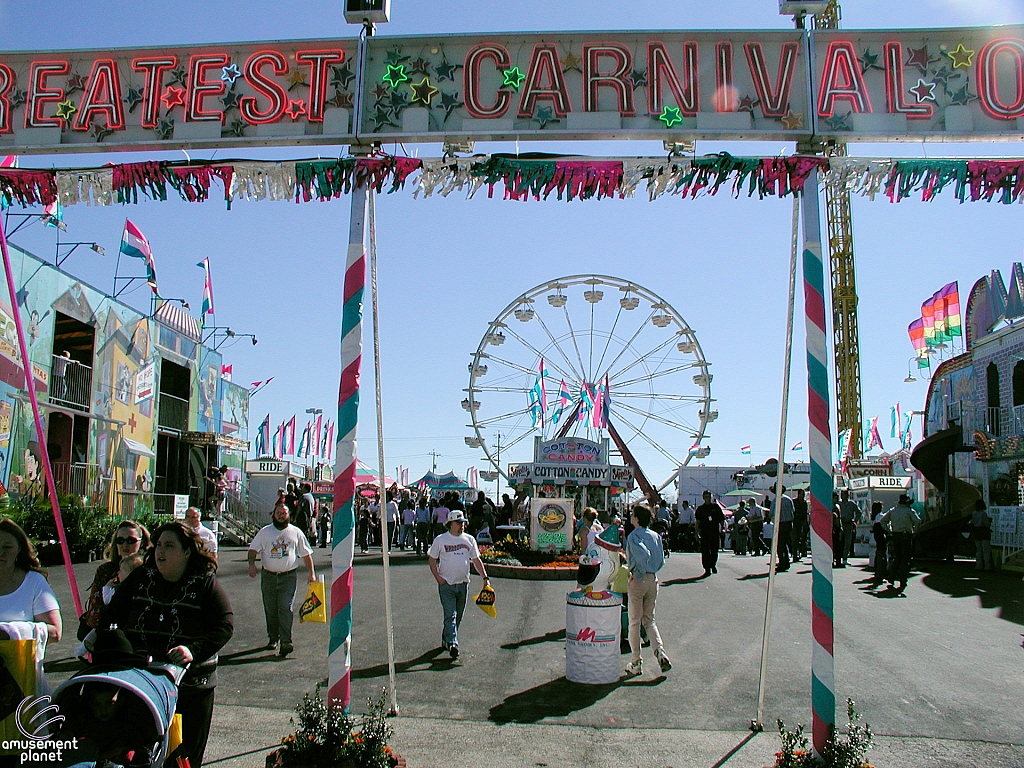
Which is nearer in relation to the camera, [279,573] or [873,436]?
[279,573]

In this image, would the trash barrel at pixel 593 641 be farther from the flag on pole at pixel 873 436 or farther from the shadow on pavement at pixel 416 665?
the flag on pole at pixel 873 436

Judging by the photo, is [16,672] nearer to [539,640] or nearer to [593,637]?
[593,637]

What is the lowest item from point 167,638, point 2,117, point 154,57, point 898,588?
point 898,588

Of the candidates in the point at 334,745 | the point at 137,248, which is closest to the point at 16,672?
the point at 334,745

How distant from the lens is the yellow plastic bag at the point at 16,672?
4.07 meters

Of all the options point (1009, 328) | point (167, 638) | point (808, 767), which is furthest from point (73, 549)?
point (1009, 328)

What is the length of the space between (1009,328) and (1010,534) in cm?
627

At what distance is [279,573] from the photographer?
902cm

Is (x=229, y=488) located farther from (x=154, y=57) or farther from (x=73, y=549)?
(x=154, y=57)

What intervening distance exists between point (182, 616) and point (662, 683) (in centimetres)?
502

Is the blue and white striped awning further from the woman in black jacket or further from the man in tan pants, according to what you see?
the woman in black jacket

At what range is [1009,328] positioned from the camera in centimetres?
2212

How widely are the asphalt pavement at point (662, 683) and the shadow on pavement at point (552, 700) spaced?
0.08ft

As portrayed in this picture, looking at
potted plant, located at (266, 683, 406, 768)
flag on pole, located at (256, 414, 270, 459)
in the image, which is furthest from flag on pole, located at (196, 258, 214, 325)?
potted plant, located at (266, 683, 406, 768)
